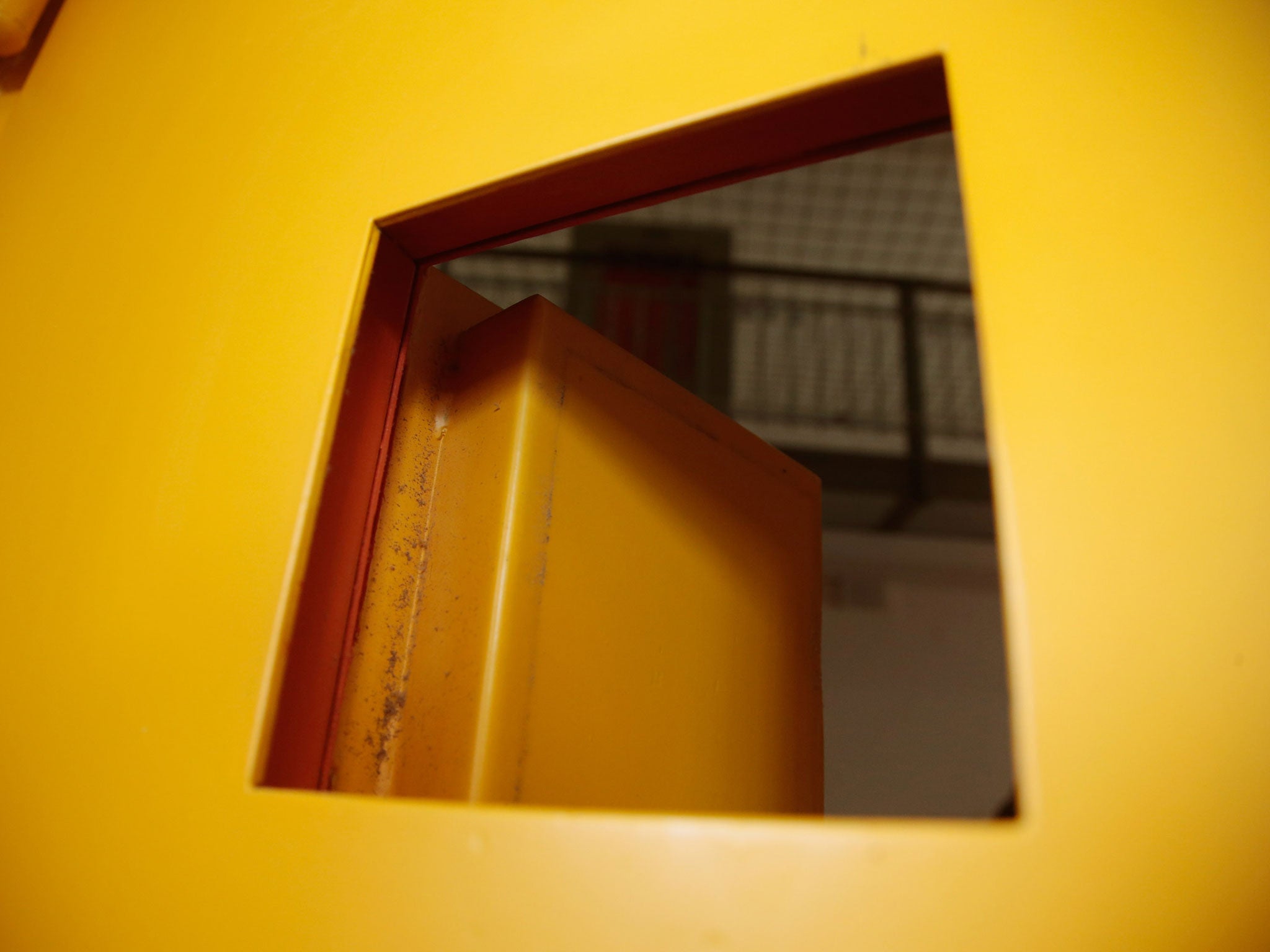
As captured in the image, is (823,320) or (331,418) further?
(823,320)

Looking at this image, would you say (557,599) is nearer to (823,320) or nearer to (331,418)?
(331,418)

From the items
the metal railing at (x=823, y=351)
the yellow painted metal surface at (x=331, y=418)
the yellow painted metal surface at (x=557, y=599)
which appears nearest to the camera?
the yellow painted metal surface at (x=331, y=418)

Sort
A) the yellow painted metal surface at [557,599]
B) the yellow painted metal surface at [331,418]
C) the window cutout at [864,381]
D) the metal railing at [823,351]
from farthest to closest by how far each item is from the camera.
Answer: the metal railing at [823,351] → the window cutout at [864,381] → the yellow painted metal surface at [557,599] → the yellow painted metal surface at [331,418]

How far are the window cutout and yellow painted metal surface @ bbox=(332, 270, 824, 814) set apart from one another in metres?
2.23

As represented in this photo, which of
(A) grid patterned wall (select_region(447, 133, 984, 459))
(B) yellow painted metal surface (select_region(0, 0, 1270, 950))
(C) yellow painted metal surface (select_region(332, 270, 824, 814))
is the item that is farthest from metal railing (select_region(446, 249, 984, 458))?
(B) yellow painted metal surface (select_region(0, 0, 1270, 950))

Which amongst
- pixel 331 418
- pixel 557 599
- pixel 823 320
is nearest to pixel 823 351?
pixel 823 320

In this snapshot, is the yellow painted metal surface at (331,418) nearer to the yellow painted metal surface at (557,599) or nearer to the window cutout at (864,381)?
the yellow painted metal surface at (557,599)

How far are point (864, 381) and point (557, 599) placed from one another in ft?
9.30

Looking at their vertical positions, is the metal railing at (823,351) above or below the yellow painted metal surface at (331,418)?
above

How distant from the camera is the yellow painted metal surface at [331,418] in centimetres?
41

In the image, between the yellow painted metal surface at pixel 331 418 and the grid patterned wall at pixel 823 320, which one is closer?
the yellow painted metal surface at pixel 331 418

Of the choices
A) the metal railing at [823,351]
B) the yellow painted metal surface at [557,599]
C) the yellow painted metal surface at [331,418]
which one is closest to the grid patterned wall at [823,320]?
the metal railing at [823,351]

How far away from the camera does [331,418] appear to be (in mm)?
673

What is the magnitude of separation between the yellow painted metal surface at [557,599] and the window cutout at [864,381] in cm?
223
